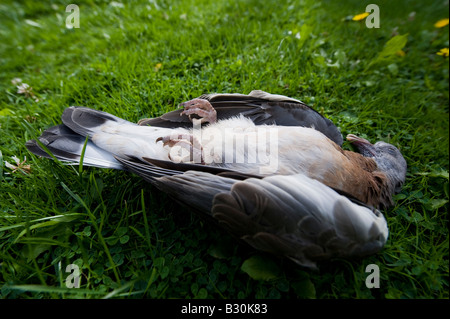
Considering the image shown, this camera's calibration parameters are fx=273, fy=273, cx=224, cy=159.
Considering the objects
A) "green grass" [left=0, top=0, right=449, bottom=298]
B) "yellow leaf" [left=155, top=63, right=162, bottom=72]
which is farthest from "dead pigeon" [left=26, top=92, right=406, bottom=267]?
"yellow leaf" [left=155, top=63, right=162, bottom=72]

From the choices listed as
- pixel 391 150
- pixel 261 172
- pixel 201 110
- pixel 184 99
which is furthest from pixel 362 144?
pixel 184 99

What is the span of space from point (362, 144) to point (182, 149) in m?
1.73

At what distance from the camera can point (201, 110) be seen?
7.72 feet

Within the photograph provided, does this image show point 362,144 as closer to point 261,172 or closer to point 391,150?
point 391,150

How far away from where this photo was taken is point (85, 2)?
4.67 metres

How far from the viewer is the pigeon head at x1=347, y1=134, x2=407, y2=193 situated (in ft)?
7.63

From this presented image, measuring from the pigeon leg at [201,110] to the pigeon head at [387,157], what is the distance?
134 centimetres

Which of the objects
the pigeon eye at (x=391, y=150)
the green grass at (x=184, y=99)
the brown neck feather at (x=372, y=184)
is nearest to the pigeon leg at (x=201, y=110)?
the green grass at (x=184, y=99)

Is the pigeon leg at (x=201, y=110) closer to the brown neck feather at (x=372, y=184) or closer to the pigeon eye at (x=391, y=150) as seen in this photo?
the brown neck feather at (x=372, y=184)

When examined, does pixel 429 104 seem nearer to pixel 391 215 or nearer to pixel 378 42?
pixel 378 42

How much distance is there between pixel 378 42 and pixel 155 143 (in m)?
3.47

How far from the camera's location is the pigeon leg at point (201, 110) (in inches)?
92.0

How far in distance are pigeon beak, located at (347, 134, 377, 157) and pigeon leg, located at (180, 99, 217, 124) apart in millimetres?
1340

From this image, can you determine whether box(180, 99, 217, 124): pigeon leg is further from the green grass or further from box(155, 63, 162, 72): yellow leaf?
box(155, 63, 162, 72): yellow leaf
